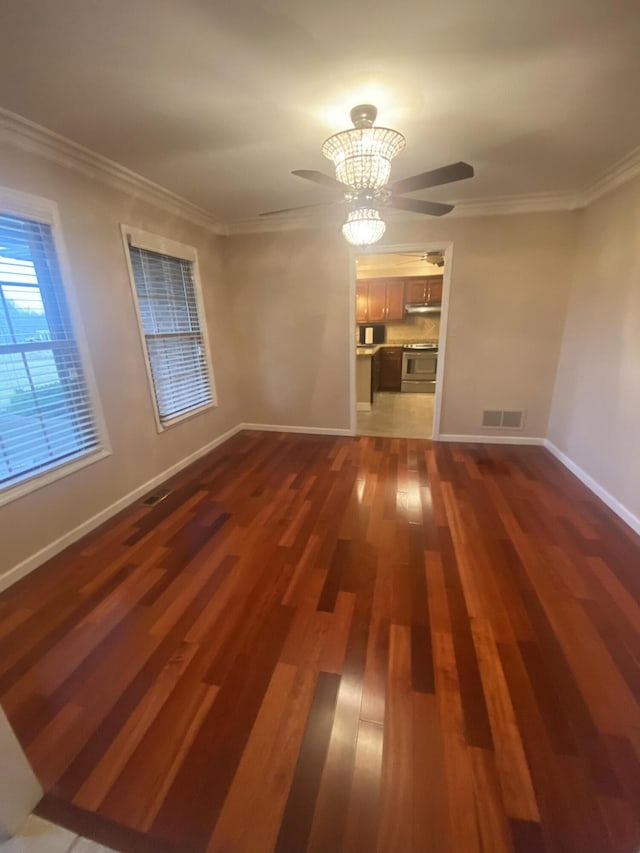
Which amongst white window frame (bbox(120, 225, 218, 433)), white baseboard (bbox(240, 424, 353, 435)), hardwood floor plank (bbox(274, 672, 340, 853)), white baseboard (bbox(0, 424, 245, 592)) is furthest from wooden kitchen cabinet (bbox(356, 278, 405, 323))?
hardwood floor plank (bbox(274, 672, 340, 853))

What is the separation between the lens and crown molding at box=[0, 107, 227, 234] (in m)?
1.84

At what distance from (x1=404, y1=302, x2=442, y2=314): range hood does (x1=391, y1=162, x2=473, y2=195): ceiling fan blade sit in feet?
16.6

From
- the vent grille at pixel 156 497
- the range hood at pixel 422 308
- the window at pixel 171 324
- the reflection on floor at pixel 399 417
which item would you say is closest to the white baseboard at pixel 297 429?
the reflection on floor at pixel 399 417

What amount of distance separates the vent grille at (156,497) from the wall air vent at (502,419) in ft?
11.2

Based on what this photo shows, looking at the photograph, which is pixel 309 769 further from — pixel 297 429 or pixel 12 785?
pixel 297 429

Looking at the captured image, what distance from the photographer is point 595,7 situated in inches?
48.1

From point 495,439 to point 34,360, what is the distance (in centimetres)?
421

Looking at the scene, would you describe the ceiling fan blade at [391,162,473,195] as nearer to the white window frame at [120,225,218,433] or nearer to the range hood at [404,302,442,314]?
the white window frame at [120,225,218,433]

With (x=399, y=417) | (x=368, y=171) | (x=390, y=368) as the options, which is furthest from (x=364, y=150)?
(x=390, y=368)

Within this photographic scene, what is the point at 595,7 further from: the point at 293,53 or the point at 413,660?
the point at 413,660

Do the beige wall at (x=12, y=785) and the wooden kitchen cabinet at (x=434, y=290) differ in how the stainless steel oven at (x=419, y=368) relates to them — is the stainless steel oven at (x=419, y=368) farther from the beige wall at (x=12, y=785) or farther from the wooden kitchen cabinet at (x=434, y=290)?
the beige wall at (x=12, y=785)

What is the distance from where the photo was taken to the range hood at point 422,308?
6.57 metres

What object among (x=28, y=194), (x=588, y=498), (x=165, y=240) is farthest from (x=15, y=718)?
(x=588, y=498)

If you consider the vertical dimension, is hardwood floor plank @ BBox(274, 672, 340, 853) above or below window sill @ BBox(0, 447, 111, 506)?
below
